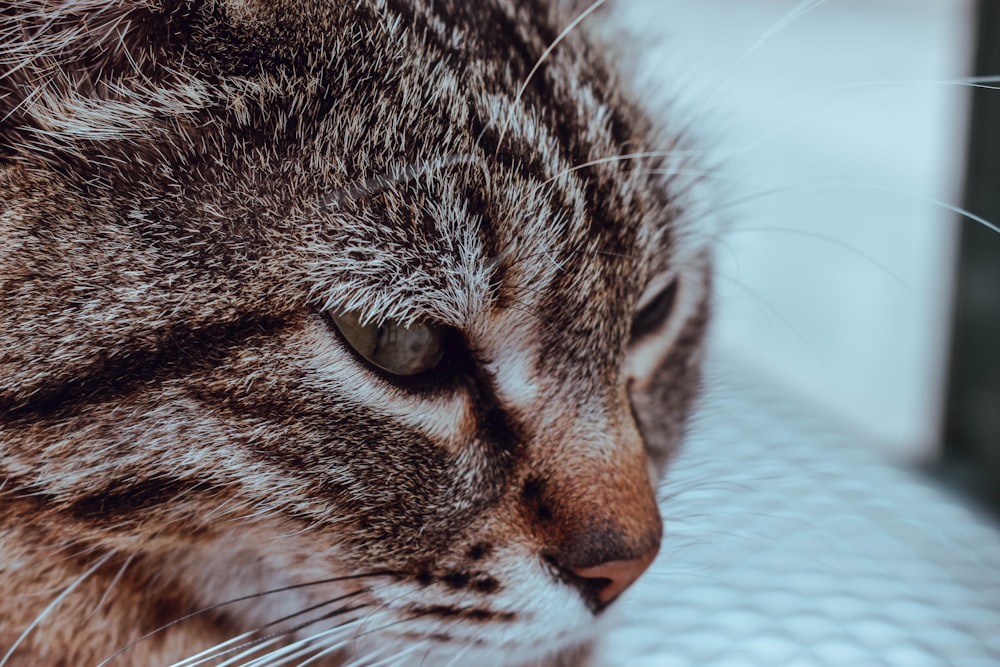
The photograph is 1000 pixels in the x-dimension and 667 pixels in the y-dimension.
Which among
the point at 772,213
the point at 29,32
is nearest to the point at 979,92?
the point at 772,213

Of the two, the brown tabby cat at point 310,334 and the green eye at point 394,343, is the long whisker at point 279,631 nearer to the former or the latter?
the brown tabby cat at point 310,334

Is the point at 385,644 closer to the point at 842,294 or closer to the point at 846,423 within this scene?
the point at 846,423

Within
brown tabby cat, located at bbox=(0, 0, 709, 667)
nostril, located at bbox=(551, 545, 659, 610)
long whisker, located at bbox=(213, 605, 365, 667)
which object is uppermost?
brown tabby cat, located at bbox=(0, 0, 709, 667)

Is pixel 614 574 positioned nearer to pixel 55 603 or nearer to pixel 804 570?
pixel 804 570

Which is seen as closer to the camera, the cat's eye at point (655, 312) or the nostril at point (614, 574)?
the nostril at point (614, 574)

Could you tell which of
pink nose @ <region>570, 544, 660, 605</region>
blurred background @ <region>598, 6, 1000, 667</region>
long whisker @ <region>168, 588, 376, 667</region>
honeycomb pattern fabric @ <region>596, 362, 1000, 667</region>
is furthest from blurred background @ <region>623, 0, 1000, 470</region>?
long whisker @ <region>168, 588, 376, 667</region>

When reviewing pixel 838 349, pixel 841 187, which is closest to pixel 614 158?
pixel 841 187

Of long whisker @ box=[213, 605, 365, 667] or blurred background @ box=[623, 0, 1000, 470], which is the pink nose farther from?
blurred background @ box=[623, 0, 1000, 470]

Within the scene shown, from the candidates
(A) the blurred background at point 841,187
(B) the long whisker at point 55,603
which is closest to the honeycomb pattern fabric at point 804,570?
→ (A) the blurred background at point 841,187

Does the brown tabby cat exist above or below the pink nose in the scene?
above
